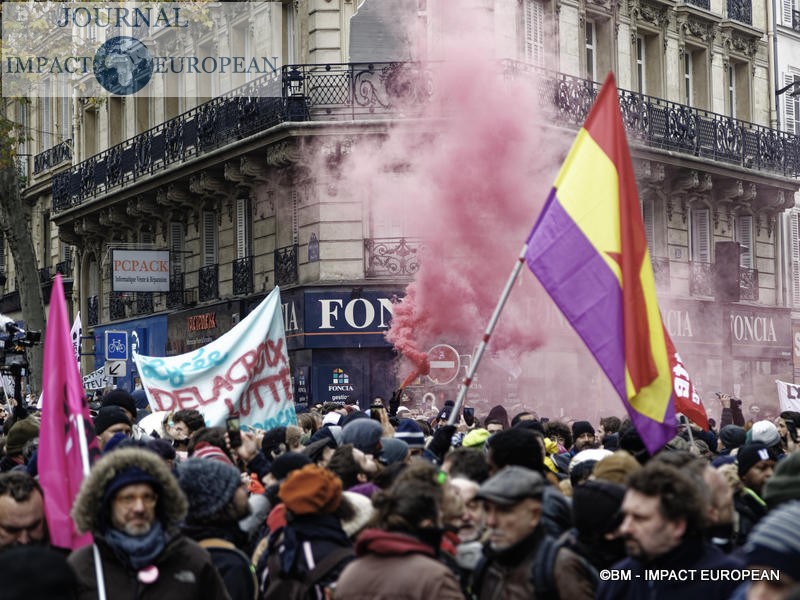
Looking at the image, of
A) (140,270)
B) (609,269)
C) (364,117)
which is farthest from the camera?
(140,270)

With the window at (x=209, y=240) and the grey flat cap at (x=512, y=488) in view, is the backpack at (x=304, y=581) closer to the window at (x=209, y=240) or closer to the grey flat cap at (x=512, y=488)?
the grey flat cap at (x=512, y=488)

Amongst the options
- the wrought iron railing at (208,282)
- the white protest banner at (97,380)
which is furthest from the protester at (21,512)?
the wrought iron railing at (208,282)

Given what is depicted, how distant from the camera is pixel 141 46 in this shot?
2775 centimetres

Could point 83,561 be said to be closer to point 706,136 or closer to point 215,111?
point 215,111

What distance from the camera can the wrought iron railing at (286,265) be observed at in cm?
2228

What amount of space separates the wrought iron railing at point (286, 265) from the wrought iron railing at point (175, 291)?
4.08 meters

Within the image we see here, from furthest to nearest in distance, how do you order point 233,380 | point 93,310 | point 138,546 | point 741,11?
1. point 93,310
2. point 741,11
3. point 233,380
4. point 138,546

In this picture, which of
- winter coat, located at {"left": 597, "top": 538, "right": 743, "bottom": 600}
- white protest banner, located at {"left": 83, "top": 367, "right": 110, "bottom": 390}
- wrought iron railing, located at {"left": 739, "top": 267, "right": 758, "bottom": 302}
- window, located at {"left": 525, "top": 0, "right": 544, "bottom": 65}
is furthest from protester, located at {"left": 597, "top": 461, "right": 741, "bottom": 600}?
wrought iron railing, located at {"left": 739, "top": 267, "right": 758, "bottom": 302}

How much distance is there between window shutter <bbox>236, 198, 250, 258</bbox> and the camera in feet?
79.3

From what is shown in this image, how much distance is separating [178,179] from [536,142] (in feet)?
25.5

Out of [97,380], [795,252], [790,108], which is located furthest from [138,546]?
[790,108]

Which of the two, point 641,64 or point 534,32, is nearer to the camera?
point 534,32

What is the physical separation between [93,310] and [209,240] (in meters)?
6.31

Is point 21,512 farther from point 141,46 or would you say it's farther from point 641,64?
point 141,46
